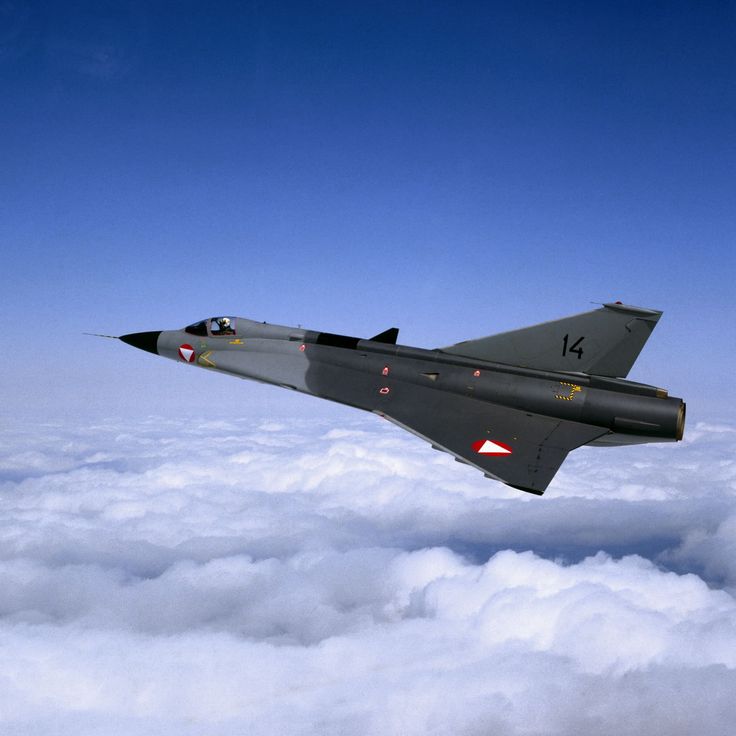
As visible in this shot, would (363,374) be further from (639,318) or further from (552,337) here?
(639,318)

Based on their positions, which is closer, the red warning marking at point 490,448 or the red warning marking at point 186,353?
the red warning marking at point 490,448

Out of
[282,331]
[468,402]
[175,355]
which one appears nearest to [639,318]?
[468,402]

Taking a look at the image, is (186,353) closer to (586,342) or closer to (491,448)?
(491,448)

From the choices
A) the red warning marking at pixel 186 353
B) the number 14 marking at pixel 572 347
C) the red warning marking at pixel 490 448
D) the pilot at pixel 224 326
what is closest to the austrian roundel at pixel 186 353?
the red warning marking at pixel 186 353

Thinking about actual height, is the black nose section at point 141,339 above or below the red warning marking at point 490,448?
above

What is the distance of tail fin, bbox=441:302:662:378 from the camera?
43.0 feet

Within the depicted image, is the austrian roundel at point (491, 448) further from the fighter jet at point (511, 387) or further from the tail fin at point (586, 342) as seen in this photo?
the tail fin at point (586, 342)

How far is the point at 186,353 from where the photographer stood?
1881 centimetres

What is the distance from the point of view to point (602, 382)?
13203 millimetres

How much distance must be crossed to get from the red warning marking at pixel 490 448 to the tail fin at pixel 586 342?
2.99 m

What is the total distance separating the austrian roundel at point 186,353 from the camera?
18734 millimetres

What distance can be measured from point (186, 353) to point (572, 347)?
42.4 ft

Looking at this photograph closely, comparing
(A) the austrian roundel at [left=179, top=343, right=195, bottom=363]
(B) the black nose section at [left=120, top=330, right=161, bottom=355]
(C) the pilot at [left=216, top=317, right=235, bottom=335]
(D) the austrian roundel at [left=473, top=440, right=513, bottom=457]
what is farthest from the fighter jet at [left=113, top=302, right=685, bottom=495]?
(B) the black nose section at [left=120, top=330, right=161, bottom=355]

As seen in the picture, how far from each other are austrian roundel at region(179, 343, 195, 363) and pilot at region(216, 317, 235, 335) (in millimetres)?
1219
